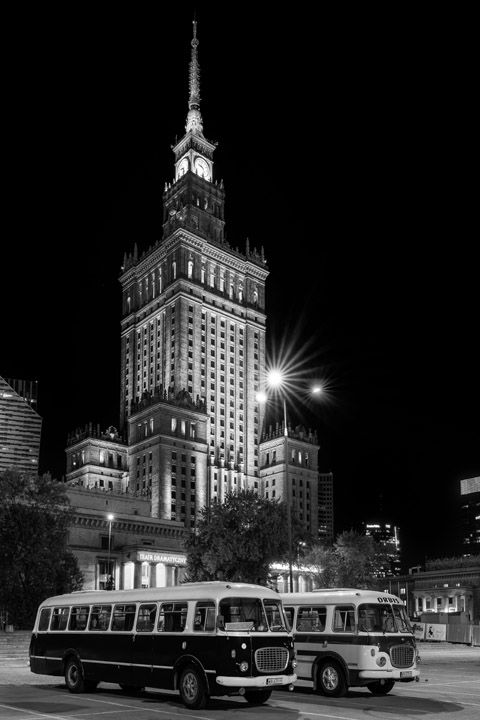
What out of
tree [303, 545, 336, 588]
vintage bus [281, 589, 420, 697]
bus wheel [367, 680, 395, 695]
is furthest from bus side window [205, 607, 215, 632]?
tree [303, 545, 336, 588]

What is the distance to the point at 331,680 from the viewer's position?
76.1 feet

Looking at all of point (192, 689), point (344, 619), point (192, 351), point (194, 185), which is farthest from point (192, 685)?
point (194, 185)

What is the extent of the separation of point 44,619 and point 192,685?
8097mm

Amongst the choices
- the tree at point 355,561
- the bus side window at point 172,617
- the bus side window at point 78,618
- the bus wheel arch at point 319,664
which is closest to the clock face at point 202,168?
the tree at point 355,561

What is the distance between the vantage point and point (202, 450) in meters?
142

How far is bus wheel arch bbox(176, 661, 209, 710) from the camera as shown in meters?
19.8

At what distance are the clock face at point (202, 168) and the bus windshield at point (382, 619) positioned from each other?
6336 inches

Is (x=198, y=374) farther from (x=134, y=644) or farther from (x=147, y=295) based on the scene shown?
(x=134, y=644)

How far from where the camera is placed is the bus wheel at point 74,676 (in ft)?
77.8

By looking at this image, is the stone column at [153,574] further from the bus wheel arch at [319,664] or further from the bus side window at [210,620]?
the bus side window at [210,620]

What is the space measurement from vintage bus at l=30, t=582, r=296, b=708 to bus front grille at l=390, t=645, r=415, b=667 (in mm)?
3814

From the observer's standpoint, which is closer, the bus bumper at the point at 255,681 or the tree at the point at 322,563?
the bus bumper at the point at 255,681

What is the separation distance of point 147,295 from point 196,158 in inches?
1415

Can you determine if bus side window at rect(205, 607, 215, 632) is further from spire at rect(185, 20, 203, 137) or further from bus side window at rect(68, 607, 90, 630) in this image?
spire at rect(185, 20, 203, 137)
